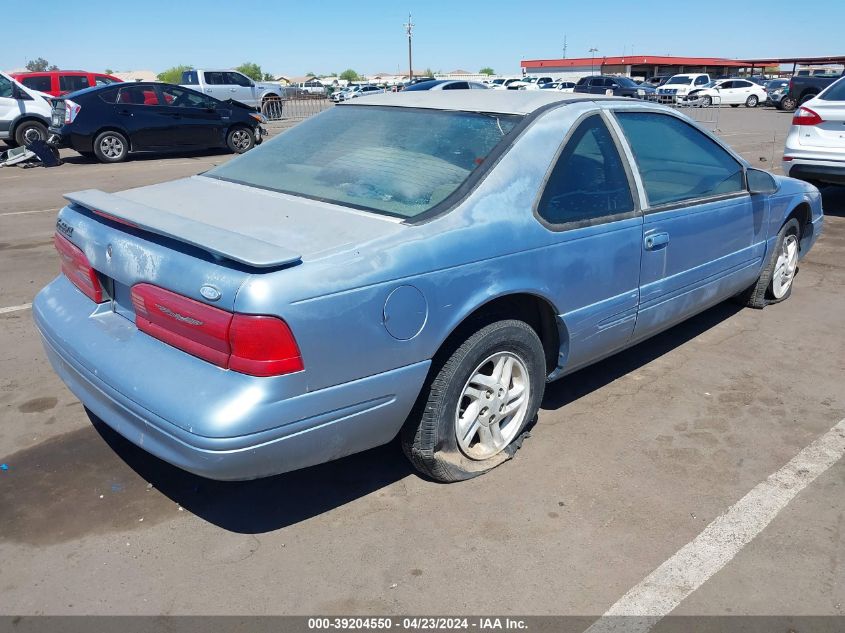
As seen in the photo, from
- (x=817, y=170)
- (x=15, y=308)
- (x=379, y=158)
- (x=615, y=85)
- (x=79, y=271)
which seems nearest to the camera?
(x=79, y=271)

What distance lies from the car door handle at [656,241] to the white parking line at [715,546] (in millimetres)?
1205

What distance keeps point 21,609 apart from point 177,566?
0.50 metres

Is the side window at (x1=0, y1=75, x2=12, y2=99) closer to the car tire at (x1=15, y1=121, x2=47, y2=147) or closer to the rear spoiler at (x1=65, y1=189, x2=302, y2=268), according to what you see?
the car tire at (x1=15, y1=121, x2=47, y2=147)

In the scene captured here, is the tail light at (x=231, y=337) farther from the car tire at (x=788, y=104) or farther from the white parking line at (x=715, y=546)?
the car tire at (x=788, y=104)

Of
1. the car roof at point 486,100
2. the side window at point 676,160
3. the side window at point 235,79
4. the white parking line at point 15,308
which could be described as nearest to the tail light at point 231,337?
the car roof at point 486,100

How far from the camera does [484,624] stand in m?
2.39

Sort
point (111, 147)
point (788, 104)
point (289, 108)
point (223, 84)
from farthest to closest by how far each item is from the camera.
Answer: point (788, 104)
point (289, 108)
point (223, 84)
point (111, 147)

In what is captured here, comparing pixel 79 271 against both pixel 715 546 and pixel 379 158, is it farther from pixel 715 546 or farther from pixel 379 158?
pixel 715 546

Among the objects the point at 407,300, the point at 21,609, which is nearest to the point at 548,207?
the point at 407,300

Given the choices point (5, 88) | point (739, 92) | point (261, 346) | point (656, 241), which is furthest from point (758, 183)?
point (739, 92)

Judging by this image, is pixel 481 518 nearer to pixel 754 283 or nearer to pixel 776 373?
pixel 776 373

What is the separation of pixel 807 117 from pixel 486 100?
650 cm

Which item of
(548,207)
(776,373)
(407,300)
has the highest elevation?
(548,207)

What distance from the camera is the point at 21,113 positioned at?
1457 centimetres
